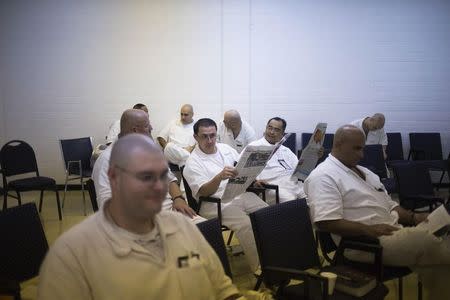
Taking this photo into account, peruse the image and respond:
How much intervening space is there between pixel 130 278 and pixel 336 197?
1.51 m

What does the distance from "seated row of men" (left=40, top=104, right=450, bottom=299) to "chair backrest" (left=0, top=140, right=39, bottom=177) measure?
8.95ft

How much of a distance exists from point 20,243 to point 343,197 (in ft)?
5.88

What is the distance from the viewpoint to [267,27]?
6.33 metres

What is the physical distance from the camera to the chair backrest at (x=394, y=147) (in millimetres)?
6136

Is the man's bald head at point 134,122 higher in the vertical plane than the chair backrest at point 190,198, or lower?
higher

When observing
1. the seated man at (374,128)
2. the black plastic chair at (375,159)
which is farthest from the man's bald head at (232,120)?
the seated man at (374,128)

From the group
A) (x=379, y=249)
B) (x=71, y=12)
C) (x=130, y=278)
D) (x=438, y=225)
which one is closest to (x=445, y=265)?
(x=438, y=225)

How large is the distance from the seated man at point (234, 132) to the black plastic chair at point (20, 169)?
216 cm

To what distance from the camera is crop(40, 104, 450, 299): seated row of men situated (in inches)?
48.1

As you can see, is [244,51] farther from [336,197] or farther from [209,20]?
[336,197]

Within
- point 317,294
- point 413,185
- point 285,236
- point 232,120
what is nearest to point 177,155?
point 232,120

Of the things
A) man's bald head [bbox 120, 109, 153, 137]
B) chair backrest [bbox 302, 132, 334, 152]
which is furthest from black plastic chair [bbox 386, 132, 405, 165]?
man's bald head [bbox 120, 109, 153, 137]

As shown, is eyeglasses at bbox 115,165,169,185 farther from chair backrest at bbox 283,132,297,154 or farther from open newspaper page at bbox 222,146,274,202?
chair backrest at bbox 283,132,297,154

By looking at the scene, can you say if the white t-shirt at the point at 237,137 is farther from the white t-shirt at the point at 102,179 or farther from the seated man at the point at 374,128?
the white t-shirt at the point at 102,179
